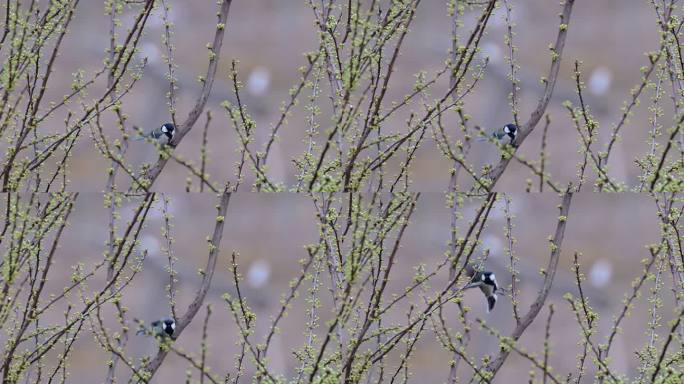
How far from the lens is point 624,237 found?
3.01 meters

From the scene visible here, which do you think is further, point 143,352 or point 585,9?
point 585,9

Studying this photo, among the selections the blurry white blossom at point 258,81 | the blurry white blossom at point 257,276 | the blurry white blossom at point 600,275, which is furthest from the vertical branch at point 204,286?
the blurry white blossom at point 600,275

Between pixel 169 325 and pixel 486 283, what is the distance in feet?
3.27

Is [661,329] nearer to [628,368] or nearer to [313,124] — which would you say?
[628,368]

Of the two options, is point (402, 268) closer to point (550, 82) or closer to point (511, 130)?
point (511, 130)

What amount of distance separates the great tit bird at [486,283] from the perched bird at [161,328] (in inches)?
36.4

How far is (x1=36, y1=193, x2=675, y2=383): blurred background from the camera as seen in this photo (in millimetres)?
2996

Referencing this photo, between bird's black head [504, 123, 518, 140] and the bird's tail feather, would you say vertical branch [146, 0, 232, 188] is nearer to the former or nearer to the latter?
bird's black head [504, 123, 518, 140]

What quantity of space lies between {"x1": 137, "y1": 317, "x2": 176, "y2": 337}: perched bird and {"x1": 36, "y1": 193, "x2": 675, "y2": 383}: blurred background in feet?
0.08

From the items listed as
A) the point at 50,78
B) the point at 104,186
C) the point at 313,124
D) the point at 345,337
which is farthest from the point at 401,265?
the point at 50,78

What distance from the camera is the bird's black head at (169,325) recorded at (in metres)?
2.98

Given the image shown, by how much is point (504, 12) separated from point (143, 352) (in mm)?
1635

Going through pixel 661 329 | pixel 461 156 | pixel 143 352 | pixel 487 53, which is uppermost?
pixel 487 53

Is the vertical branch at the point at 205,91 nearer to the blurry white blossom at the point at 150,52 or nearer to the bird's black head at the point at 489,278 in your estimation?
the blurry white blossom at the point at 150,52
